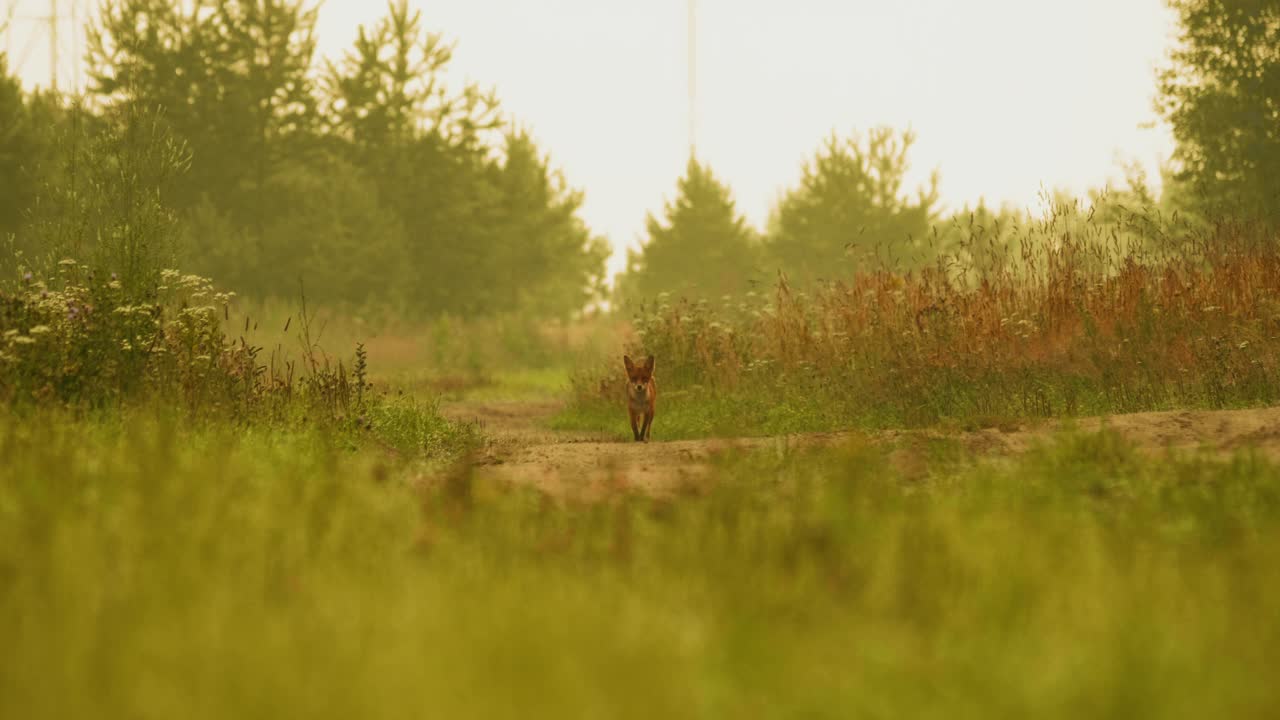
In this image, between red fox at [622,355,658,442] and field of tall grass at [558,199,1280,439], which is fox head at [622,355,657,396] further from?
field of tall grass at [558,199,1280,439]

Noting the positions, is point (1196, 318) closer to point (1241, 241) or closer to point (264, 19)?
point (1241, 241)

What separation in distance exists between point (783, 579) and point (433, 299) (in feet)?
108

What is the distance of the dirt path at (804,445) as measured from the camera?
20.3 ft

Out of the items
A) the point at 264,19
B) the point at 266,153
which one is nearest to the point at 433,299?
the point at 266,153

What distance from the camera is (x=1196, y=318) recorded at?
9.55 m

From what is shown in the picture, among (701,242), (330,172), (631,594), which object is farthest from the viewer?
(701,242)

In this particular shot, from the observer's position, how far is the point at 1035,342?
9.75 m

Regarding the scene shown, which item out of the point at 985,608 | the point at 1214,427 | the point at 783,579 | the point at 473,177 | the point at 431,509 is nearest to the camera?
the point at 985,608

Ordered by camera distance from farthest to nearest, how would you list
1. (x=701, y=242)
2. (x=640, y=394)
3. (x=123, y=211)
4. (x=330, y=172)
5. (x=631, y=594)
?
(x=701, y=242)
(x=330, y=172)
(x=123, y=211)
(x=640, y=394)
(x=631, y=594)

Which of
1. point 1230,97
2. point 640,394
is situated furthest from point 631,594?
point 1230,97

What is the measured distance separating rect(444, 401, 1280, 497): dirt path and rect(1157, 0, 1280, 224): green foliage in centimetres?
1646

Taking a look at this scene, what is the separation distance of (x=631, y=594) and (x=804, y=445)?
154 inches

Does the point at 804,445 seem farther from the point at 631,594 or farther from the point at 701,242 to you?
the point at 701,242

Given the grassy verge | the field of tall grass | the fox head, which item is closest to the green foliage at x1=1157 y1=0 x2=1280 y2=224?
the field of tall grass
